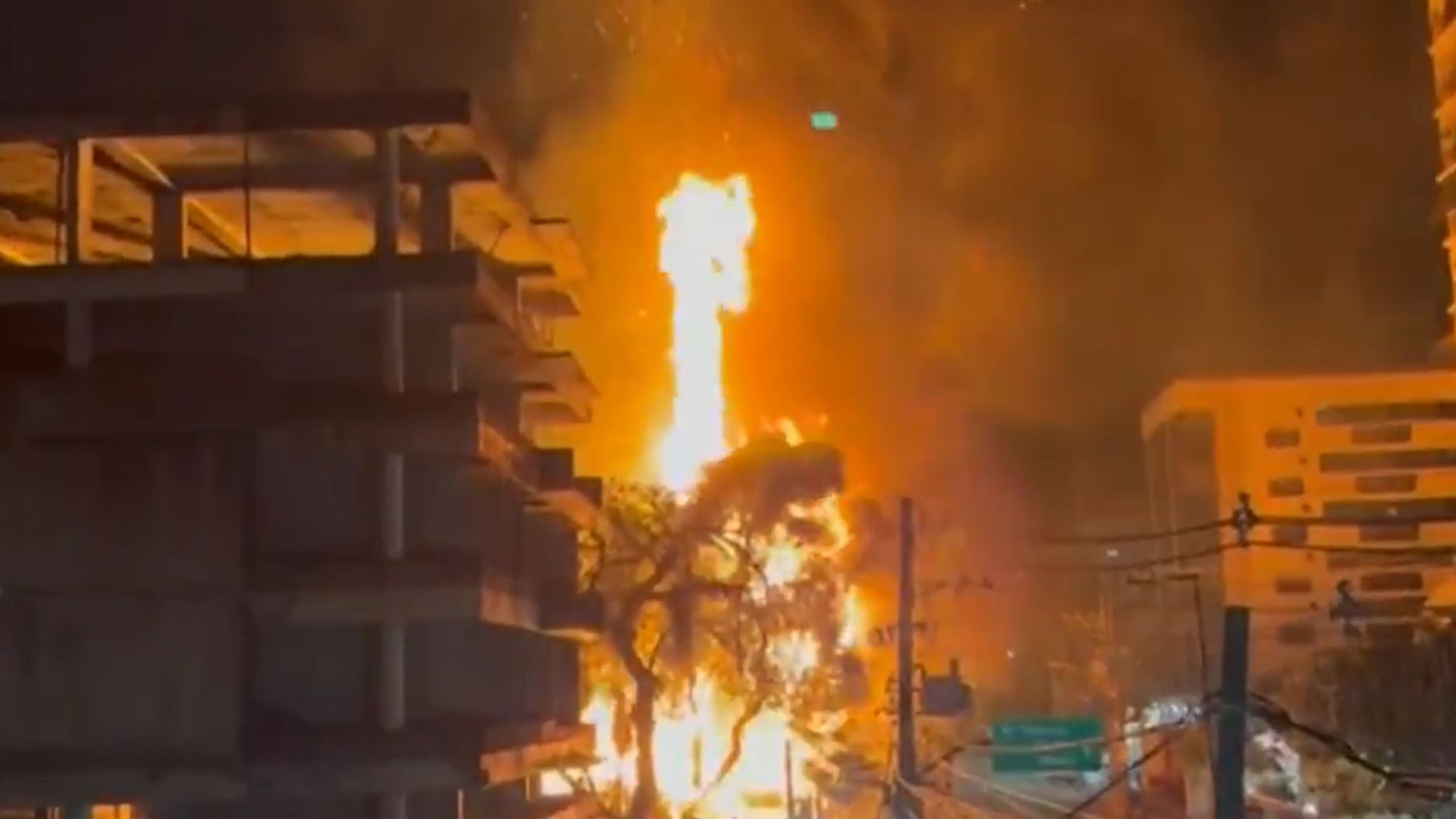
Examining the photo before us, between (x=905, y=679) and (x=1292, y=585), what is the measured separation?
68314 mm

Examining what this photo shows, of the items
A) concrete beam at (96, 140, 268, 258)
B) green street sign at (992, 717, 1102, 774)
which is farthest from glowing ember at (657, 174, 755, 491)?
concrete beam at (96, 140, 268, 258)

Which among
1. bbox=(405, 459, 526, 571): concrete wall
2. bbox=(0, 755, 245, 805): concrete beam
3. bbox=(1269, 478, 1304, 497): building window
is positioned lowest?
bbox=(0, 755, 245, 805): concrete beam

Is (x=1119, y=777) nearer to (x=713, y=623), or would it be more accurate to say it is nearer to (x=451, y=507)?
(x=451, y=507)

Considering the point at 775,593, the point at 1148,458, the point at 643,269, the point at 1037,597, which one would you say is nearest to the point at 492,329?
the point at 775,593

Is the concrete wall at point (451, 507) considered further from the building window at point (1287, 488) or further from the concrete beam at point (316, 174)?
the building window at point (1287, 488)

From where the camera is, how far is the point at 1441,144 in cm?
6359

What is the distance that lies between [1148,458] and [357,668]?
3536 inches

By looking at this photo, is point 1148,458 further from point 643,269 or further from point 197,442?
point 197,442

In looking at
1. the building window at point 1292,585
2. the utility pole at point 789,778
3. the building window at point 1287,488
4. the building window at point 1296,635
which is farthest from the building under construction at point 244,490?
the building window at point 1287,488

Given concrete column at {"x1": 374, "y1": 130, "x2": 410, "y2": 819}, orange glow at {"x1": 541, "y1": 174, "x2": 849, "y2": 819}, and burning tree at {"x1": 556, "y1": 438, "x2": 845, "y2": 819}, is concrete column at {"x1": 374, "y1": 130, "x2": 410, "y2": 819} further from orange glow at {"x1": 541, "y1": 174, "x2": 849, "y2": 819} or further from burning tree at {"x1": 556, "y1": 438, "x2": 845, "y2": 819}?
orange glow at {"x1": 541, "y1": 174, "x2": 849, "y2": 819}

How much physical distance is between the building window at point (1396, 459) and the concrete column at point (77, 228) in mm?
85817

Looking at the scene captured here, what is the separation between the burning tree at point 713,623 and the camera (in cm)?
2428

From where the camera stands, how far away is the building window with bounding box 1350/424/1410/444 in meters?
88.6

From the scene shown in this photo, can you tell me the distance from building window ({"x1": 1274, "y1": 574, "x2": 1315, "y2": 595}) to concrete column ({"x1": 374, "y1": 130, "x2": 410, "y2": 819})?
78.2 meters
